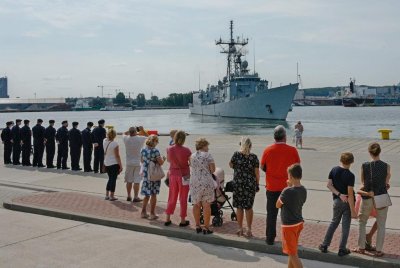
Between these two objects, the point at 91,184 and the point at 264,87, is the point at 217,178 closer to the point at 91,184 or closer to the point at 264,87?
the point at 91,184

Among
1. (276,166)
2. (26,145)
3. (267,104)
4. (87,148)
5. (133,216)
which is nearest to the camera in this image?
(276,166)

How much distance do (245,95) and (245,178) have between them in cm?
8205

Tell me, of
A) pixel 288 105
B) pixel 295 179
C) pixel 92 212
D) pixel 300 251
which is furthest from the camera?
pixel 288 105

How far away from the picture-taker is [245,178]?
6984 millimetres

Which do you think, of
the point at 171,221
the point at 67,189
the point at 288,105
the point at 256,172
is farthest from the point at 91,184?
the point at 288,105

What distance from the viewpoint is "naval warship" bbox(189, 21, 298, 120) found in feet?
267

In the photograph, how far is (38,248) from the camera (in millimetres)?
6828

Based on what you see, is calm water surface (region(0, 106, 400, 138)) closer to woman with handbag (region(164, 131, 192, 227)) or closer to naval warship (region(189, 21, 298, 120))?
naval warship (region(189, 21, 298, 120))

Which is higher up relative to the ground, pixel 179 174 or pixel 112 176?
pixel 179 174

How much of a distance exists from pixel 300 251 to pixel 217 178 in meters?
2.09

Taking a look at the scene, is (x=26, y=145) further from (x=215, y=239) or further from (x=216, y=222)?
(x=215, y=239)

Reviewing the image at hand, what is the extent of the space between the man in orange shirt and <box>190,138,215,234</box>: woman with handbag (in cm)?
96

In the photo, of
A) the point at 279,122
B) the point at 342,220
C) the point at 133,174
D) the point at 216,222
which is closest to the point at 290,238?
the point at 342,220

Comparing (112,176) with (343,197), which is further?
(112,176)
